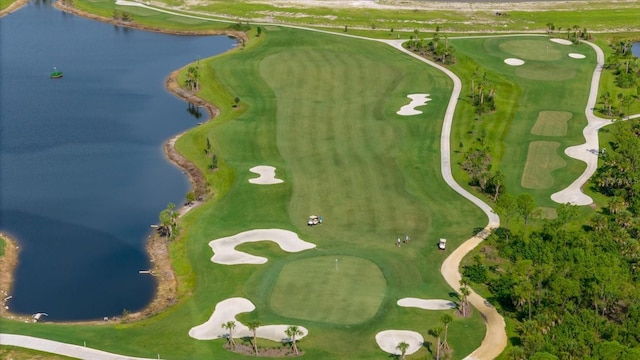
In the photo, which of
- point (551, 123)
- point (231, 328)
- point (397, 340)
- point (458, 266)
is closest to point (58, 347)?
point (231, 328)

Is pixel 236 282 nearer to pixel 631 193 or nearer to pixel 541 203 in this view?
pixel 541 203

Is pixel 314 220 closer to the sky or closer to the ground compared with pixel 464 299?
closer to the sky

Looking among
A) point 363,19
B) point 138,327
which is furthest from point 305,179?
point 363,19

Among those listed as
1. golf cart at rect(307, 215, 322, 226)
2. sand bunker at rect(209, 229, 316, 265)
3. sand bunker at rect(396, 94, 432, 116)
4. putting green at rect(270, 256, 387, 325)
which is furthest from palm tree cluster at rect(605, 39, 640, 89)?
putting green at rect(270, 256, 387, 325)

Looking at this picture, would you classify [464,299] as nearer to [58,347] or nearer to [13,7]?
[58,347]

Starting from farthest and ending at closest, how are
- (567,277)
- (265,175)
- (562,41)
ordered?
(562,41), (265,175), (567,277)

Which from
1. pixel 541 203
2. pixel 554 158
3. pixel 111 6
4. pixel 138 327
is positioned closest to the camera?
pixel 138 327
